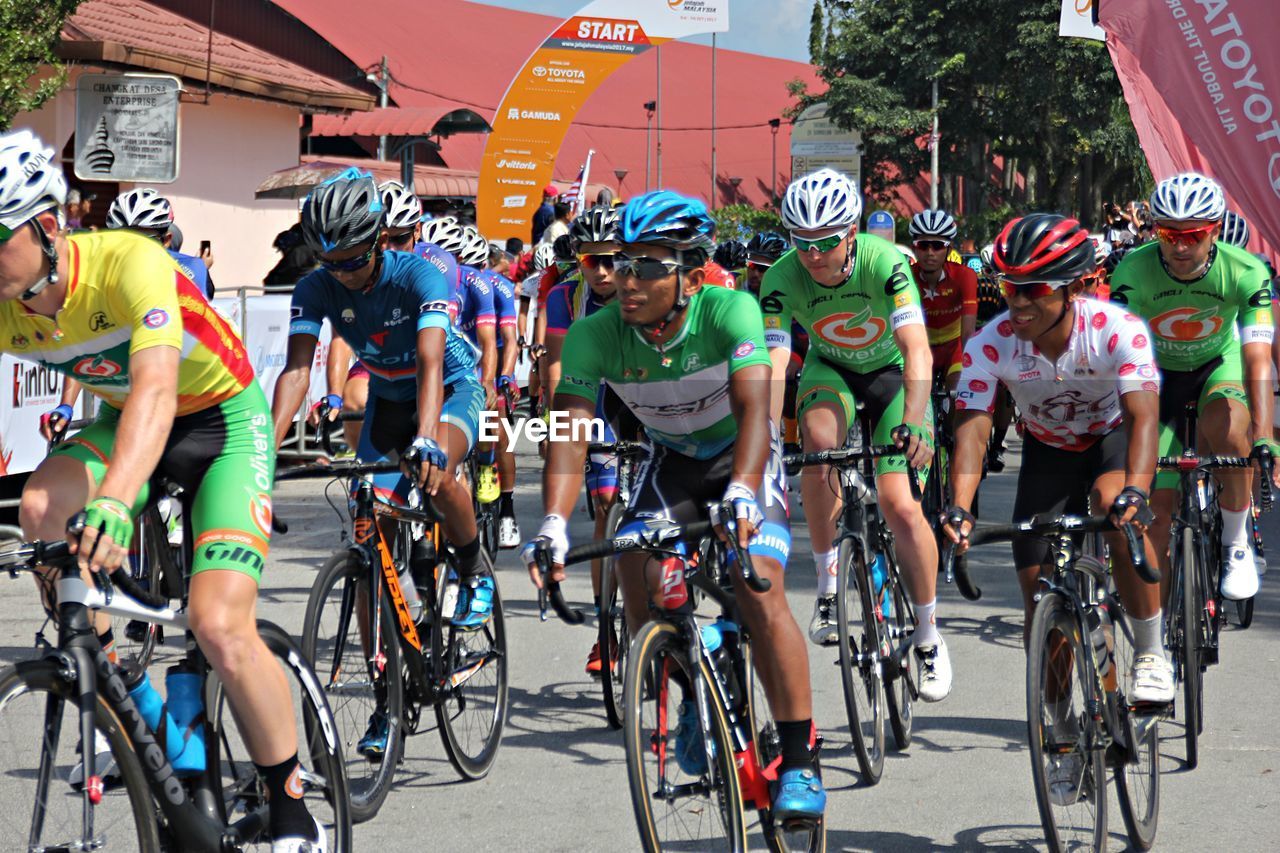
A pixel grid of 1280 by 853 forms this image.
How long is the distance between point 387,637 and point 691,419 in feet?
4.52

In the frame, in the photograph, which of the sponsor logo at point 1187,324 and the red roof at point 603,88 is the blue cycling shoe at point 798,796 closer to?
the sponsor logo at point 1187,324

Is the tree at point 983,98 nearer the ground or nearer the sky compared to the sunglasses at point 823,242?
nearer the sky

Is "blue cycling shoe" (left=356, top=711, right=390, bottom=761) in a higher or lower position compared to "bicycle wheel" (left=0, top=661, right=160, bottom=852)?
lower

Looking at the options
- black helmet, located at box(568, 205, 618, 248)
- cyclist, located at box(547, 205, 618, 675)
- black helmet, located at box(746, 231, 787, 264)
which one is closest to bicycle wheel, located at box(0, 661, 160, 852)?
black helmet, located at box(568, 205, 618, 248)

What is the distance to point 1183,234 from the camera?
288 inches

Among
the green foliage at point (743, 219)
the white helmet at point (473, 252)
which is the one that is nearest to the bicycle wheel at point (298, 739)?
the white helmet at point (473, 252)

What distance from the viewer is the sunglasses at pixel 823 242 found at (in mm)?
6969

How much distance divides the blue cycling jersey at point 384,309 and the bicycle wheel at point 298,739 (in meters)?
2.00

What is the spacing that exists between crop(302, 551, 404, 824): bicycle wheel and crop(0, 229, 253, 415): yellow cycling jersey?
1.21m

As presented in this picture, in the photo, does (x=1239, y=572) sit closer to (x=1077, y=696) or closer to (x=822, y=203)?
(x=822, y=203)

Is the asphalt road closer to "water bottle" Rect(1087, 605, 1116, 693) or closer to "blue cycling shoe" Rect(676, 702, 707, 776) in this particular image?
"water bottle" Rect(1087, 605, 1116, 693)

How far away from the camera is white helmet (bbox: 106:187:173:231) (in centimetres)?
849

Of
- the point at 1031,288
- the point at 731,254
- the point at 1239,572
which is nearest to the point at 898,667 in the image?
the point at 1031,288

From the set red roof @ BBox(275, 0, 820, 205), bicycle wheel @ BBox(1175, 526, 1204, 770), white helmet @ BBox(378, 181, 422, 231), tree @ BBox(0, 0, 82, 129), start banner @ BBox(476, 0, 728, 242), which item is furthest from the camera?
red roof @ BBox(275, 0, 820, 205)
